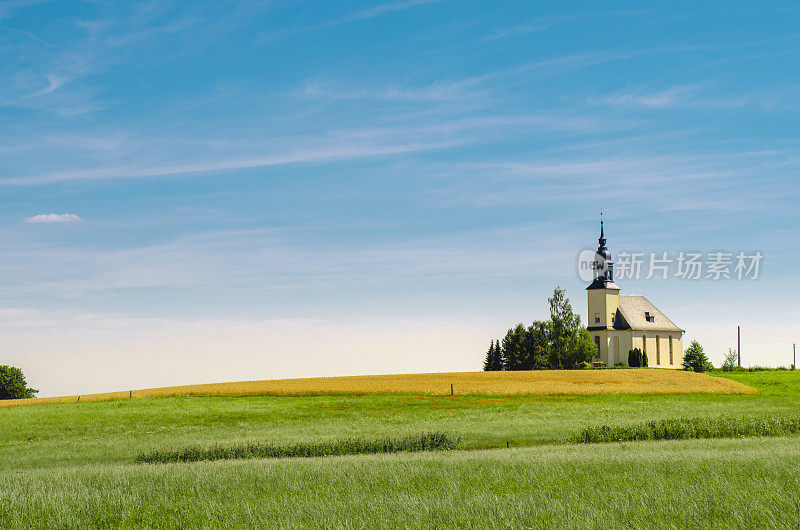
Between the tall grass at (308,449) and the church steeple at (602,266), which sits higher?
the church steeple at (602,266)

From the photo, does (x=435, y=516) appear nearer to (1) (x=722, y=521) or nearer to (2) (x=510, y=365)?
(1) (x=722, y=521)

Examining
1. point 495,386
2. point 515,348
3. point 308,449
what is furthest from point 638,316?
point 308,449

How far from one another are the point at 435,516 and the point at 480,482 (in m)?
3.03

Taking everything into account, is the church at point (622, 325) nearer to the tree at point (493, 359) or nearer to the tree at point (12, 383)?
the tree at point (493, 359)

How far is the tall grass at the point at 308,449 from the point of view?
2414 cm

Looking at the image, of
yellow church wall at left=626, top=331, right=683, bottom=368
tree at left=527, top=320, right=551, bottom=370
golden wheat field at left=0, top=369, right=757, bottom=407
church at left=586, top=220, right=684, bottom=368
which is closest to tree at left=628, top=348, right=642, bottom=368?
church at left=586, top=220, right=684, bottom=368

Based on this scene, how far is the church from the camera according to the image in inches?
4592

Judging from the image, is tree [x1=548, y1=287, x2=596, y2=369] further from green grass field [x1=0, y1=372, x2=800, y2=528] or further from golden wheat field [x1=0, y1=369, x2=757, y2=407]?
green grass field [x1=0, y1=372, x2=800, y2=528]

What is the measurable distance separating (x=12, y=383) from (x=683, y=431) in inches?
3526

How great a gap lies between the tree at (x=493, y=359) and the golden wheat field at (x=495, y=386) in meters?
47.7

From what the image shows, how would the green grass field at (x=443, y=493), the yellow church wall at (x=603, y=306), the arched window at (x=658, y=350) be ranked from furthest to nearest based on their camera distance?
the arched window at (x=658, y=350), the yellow church wall at (x=603, y=306), the green grass field at (x=443, y=493)

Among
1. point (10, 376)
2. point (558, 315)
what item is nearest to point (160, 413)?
point (10, 376)

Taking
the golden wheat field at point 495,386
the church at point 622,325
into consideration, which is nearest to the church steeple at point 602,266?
the church at point 622,325

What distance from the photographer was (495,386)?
2368 inches
